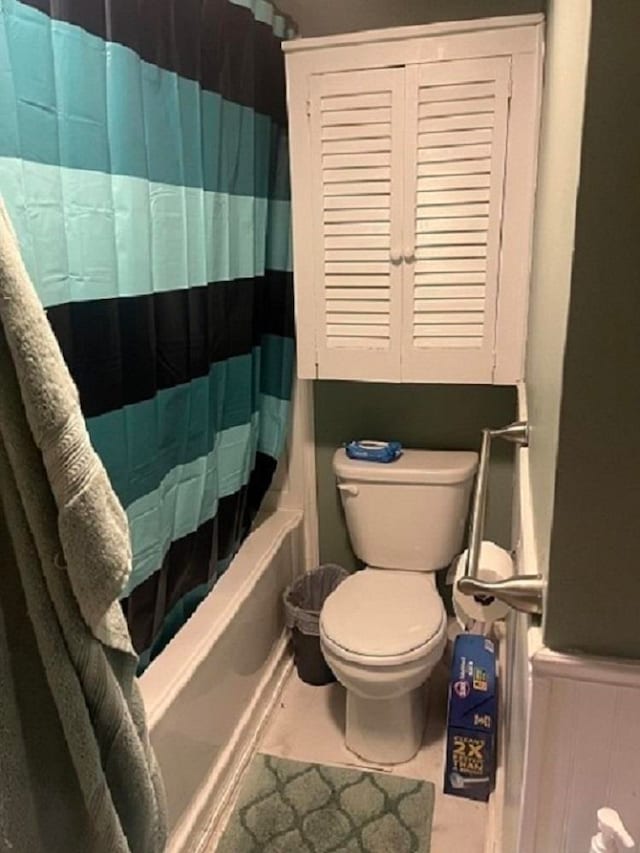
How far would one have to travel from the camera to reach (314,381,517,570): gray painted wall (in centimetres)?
213

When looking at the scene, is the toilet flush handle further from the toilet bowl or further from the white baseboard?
the white baseboard

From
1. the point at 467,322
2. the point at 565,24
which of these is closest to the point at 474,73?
the point at 467,322

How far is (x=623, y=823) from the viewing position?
74cm

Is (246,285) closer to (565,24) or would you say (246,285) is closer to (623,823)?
(565,24)

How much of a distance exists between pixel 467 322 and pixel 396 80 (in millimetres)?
642

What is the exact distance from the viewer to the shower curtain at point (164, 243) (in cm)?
111

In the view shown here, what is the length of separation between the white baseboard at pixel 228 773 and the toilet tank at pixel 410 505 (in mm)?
468

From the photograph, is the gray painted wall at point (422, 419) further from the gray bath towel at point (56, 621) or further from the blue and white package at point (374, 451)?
the gray bath towel at point (56, 621)

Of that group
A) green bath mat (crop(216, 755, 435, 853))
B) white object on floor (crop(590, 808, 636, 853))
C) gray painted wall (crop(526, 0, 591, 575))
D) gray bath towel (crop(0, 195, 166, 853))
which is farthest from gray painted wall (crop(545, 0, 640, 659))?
green bath mat (crop(216, 755, 435, 853))

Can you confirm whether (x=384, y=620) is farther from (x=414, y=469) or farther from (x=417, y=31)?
(x=417, y=31)

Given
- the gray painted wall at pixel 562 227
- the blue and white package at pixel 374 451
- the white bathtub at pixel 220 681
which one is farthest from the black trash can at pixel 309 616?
the gray painted wall at pixel 562 227

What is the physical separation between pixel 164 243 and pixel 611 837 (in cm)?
126

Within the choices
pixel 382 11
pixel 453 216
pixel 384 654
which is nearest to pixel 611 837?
pixel 384 654

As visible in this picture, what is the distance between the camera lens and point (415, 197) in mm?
1844
